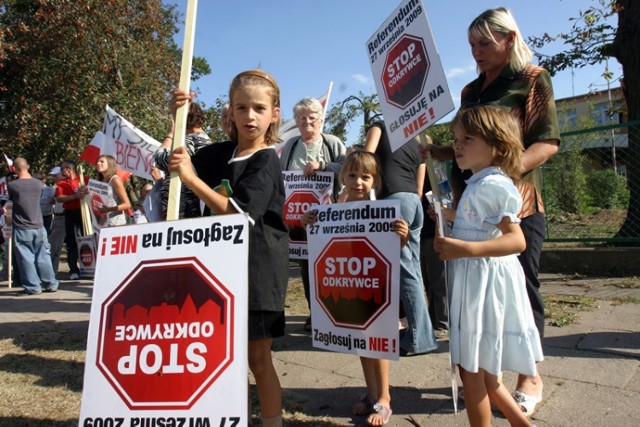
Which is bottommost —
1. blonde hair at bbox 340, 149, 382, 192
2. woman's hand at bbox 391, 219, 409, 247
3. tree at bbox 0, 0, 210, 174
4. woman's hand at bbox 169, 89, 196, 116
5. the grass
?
the grass

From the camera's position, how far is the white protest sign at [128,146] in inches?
247

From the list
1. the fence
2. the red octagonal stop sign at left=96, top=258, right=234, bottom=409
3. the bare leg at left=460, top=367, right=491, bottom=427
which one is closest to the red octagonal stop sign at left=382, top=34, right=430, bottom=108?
the bare leg at left=460, top=367, right=491, bottom=427

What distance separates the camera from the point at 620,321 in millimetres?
4383

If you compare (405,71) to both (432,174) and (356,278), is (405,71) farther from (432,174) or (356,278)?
(356,278)

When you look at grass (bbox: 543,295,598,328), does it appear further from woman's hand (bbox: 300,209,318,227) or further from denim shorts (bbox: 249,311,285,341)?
denim shorts (bbox: 249,311,285,341)

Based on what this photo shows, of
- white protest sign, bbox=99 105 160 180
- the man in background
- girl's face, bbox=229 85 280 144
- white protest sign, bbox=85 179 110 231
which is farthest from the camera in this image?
the man in background

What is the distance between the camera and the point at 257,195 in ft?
7.20

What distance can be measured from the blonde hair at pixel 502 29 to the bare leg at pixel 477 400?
1.58 metres

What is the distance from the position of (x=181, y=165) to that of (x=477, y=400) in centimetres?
160

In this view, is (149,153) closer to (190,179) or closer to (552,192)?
(190,179)

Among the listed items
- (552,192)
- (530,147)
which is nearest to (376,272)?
(530,147)

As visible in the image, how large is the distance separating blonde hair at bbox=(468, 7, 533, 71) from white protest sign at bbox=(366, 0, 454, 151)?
25cm

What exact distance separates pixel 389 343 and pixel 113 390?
139 cm

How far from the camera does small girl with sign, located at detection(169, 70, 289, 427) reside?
216 cm
